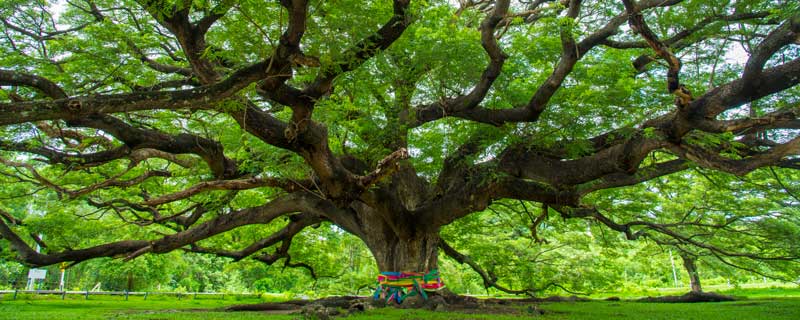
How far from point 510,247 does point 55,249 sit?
413 inches

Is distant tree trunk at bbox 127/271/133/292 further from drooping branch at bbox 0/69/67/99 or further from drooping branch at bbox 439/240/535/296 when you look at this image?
drooping branch at bbox 0/69/67/99

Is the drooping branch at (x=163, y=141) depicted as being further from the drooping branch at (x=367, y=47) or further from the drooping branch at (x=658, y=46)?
the drooping branch at (x=658, y=46)

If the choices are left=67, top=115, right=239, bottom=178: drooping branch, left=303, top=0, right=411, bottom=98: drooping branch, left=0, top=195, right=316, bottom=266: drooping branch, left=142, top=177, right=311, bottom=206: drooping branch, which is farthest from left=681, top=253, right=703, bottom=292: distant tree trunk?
left=67, top=115, right=239, bottom=178: drooping branch

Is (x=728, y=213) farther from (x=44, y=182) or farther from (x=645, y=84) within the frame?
(x=44, y=182)

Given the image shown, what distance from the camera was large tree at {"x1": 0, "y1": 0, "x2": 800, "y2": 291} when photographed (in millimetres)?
4094

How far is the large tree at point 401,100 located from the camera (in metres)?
4.09

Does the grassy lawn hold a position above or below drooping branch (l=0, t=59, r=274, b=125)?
below

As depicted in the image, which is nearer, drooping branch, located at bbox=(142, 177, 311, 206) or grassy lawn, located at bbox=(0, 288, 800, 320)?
drooping branch, located at bbox=(142, 177, 311, 206)

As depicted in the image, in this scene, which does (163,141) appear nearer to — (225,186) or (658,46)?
(225,186)

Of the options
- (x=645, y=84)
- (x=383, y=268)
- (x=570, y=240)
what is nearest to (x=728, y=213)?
(x=570, y=240)

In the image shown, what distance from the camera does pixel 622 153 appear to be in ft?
17.5

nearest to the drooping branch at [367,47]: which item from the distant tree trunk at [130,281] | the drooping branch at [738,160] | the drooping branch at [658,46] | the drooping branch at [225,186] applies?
the drooping branch at [225,186]

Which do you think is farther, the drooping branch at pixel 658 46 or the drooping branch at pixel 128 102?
the drooping branch at pixel 658 46

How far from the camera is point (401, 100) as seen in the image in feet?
21.8
